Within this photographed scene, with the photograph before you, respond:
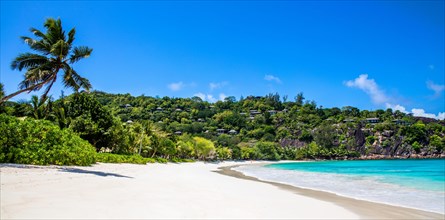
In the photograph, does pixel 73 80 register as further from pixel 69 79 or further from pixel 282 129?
pixel 282 129

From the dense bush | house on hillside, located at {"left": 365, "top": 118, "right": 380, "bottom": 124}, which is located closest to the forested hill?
house on hillside, located at {"left": 365, "top": 118, "right": 380, "bottom": 124}

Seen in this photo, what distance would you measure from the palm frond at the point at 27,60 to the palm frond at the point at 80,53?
1347mm

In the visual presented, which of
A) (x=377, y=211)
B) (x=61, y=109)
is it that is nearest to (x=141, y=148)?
(x=61, y=109)

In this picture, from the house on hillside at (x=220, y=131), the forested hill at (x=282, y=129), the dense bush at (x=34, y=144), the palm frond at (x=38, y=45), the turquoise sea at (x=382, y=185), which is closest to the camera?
the turquoise sea at (x=382, y=185)

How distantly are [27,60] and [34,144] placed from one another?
187 inches

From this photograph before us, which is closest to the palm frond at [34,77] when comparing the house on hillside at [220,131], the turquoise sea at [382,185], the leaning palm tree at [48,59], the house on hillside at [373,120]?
the leaning palm tree at [48,59]

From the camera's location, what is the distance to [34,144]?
16.4 meters

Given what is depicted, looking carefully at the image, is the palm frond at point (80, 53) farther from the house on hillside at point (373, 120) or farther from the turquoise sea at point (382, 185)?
the house on hillside at point (373, 120)

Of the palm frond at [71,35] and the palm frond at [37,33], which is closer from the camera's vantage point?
the palm frond at [37,33]

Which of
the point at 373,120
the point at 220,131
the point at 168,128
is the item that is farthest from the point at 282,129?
the point at 168,128

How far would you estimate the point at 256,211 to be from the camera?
29.3ft

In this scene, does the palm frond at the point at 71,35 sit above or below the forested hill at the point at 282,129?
below

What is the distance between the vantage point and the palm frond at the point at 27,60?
17.4 metres

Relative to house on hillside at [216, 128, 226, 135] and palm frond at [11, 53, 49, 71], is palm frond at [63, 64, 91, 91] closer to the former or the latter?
palm frond at [11, 53, 49, 71]
